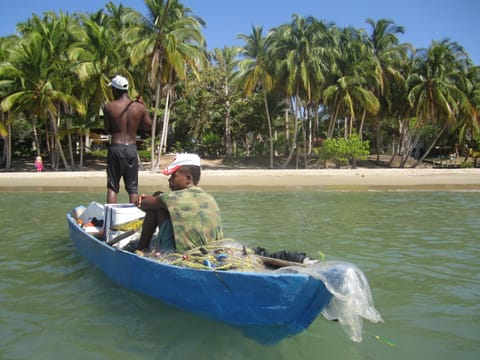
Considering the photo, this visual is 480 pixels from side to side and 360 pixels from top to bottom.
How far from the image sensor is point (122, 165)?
630 centimetres

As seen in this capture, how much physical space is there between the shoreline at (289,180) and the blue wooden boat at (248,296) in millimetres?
13337

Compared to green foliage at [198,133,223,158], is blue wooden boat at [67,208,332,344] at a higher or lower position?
lower

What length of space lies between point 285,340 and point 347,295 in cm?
79

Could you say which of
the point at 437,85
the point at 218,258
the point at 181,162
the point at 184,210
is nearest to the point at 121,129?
the point at 181,162

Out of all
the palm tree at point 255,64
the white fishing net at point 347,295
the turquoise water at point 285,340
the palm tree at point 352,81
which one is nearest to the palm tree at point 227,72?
the palm tree at point 255,64


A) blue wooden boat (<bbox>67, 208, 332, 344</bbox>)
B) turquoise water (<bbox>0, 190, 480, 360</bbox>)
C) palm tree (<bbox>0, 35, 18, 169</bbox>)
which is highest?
palm tree (<bbox>0, 35, 18, 169</bbox>)

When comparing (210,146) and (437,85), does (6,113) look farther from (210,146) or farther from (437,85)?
(437,85)

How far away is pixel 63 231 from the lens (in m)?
8.45

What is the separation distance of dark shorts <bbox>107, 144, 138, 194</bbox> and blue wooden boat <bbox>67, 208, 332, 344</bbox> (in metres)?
2.47

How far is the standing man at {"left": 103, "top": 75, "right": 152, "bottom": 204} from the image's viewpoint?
6.15 metres

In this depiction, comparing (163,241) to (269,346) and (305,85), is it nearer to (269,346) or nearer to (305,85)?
(269,346)

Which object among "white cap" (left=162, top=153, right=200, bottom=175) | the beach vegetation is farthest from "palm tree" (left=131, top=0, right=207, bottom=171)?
"white cap" (left=162, top=153, right=200, bottom=175)

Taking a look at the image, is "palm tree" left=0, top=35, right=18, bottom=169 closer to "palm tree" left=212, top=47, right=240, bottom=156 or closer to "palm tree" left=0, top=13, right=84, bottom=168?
"palm tree" left=0, top=13, right=84, bottom=168

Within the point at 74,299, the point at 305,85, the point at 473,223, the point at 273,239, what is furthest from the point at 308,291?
the point at 305,85
